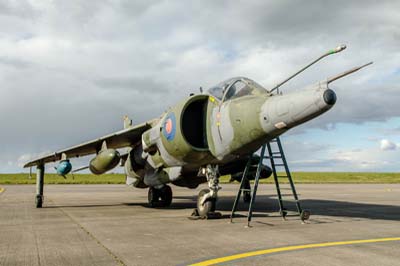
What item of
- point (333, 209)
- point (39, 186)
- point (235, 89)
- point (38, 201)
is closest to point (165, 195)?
point (38, 201)

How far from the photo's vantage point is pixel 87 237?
313 inches

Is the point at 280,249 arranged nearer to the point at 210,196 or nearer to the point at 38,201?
the point at 210,196

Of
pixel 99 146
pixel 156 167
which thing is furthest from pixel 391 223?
pixel 99 146

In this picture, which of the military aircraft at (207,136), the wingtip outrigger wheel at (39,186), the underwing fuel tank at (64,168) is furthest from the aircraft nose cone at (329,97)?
the wingtip outrigger wheel at (39,186)

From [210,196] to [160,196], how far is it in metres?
5.02

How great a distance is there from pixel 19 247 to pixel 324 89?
6.13 metres

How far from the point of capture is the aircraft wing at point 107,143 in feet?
47.6

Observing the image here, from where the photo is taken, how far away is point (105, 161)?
1402 cm

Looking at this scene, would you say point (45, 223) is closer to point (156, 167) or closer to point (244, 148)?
point (156, 167)

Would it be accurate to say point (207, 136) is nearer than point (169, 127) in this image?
Yes

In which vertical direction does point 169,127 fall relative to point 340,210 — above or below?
above

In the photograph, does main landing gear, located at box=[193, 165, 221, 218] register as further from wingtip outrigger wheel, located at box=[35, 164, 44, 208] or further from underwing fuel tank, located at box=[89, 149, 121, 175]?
wingtip outrigger wheel, located at box=[35, 164, 44, 208]

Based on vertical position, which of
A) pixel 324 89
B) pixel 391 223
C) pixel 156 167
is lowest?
pixel 391 223

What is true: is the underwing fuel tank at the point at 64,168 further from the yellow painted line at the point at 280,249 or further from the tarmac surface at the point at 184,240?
the yellow painted line at the point at 280,249
